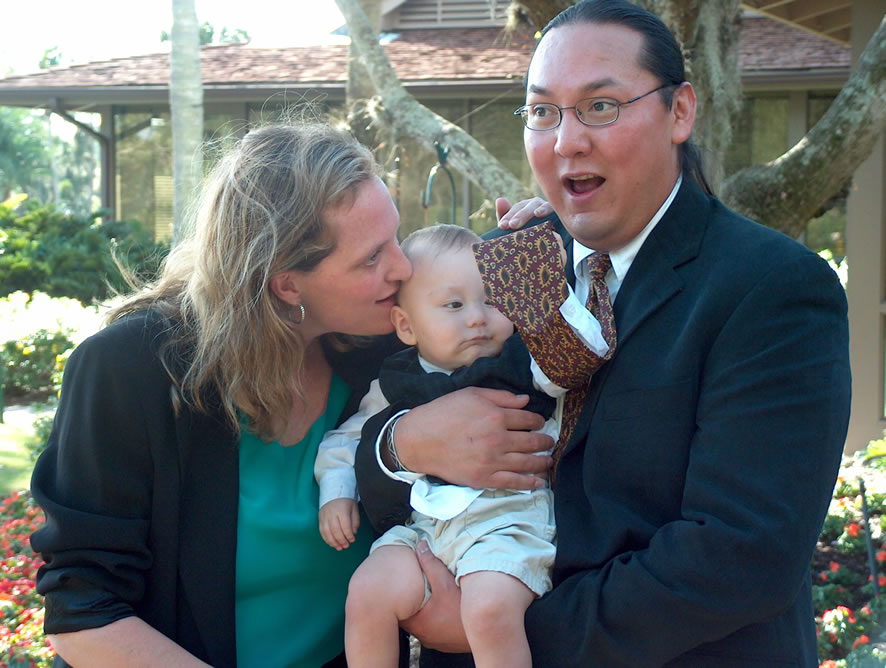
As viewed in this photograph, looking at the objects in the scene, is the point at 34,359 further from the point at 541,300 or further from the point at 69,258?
the point at 541,300

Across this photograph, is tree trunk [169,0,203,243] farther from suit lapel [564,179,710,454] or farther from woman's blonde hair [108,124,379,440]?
suit lapel [564,179,710,454]

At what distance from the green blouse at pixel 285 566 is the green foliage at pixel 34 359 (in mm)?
9172

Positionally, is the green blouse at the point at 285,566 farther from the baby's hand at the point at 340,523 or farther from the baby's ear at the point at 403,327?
the baby's ear at the point at 403,327

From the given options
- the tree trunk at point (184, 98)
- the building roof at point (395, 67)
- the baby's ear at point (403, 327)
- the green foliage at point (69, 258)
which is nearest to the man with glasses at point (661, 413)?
the baby's ear at point (403, 327)

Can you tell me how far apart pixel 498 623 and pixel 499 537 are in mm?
214

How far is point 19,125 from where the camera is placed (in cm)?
7525

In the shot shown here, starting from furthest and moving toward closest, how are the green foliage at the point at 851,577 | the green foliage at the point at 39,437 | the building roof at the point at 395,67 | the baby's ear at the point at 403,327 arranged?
1. the building roof at the point at 395,67
2. the green foliage at the point at 39,437
3. the green foliage at the point at 851,577
4. the baby's ear at the point at 403,327

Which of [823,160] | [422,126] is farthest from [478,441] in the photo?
[422,126]

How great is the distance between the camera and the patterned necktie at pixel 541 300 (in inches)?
85.8

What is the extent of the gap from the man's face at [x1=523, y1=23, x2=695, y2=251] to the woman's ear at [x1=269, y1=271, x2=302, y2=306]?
758 mm

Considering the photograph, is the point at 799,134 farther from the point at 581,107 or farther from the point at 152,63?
the point at 581,107

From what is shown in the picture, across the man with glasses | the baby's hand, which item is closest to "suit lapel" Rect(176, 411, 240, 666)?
the baby's hand

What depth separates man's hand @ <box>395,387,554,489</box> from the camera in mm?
2414

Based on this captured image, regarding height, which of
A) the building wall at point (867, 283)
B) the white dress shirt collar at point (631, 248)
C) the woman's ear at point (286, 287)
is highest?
the white dress shirt collar at point (631, 248)
